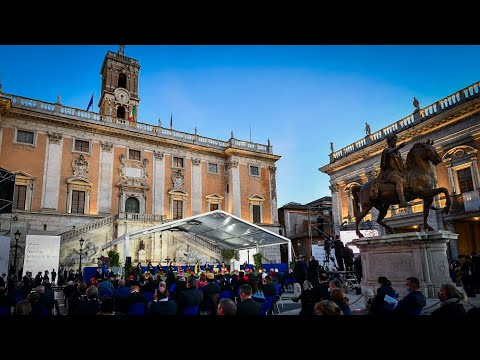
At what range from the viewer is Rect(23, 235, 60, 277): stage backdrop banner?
668 inches

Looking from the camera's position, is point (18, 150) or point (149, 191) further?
point (149, 191)

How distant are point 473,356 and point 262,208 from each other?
30.5 meters

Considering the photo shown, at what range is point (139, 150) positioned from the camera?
89.2ft

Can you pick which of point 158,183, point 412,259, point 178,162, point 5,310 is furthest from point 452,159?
point 5,310

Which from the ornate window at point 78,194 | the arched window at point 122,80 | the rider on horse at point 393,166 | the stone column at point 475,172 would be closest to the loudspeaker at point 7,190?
the ornate window at point 78,194

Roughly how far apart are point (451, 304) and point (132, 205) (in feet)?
81.9

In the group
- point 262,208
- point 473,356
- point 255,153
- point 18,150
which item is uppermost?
point 255,153

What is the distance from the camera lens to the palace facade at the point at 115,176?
72.9ft

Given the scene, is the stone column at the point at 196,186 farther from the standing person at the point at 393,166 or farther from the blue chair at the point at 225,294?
the standing person at the point at 393,166

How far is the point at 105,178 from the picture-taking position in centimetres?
2520

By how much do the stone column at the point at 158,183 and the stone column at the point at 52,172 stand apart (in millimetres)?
6863

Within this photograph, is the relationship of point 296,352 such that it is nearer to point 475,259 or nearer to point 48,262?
point 475,259
